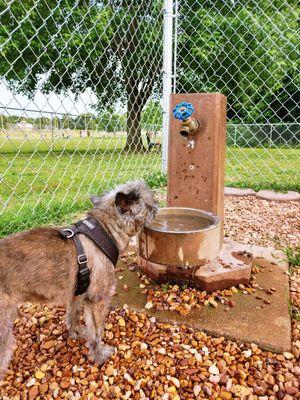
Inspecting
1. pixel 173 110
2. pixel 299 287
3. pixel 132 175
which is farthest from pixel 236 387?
pixel 132 175

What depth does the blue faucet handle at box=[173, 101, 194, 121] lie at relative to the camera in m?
2.57

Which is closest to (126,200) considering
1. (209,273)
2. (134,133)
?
(209,273)

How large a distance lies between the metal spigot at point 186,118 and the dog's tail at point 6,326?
1740 mm

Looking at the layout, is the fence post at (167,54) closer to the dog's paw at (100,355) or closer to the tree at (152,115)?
the tree at (152,115)

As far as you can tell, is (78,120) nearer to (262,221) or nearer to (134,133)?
(134,133)

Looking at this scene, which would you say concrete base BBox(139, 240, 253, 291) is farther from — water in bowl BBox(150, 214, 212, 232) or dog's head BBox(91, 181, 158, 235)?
dog's head BBox(91, 181, 158, 235)

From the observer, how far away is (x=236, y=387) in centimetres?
173

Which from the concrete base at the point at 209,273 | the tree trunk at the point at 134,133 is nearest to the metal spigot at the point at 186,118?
the concrete base at the point at 209,273

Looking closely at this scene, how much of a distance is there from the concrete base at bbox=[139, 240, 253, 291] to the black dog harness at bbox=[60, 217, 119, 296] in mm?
573

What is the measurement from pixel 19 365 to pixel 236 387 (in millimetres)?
1220

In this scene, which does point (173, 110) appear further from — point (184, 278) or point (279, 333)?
point (279, 333)

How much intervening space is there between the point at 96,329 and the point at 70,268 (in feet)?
1.39

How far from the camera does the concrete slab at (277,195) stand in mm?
5117

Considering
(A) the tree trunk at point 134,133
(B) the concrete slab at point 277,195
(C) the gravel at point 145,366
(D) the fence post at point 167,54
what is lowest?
(C) the gravel at point 145,366
